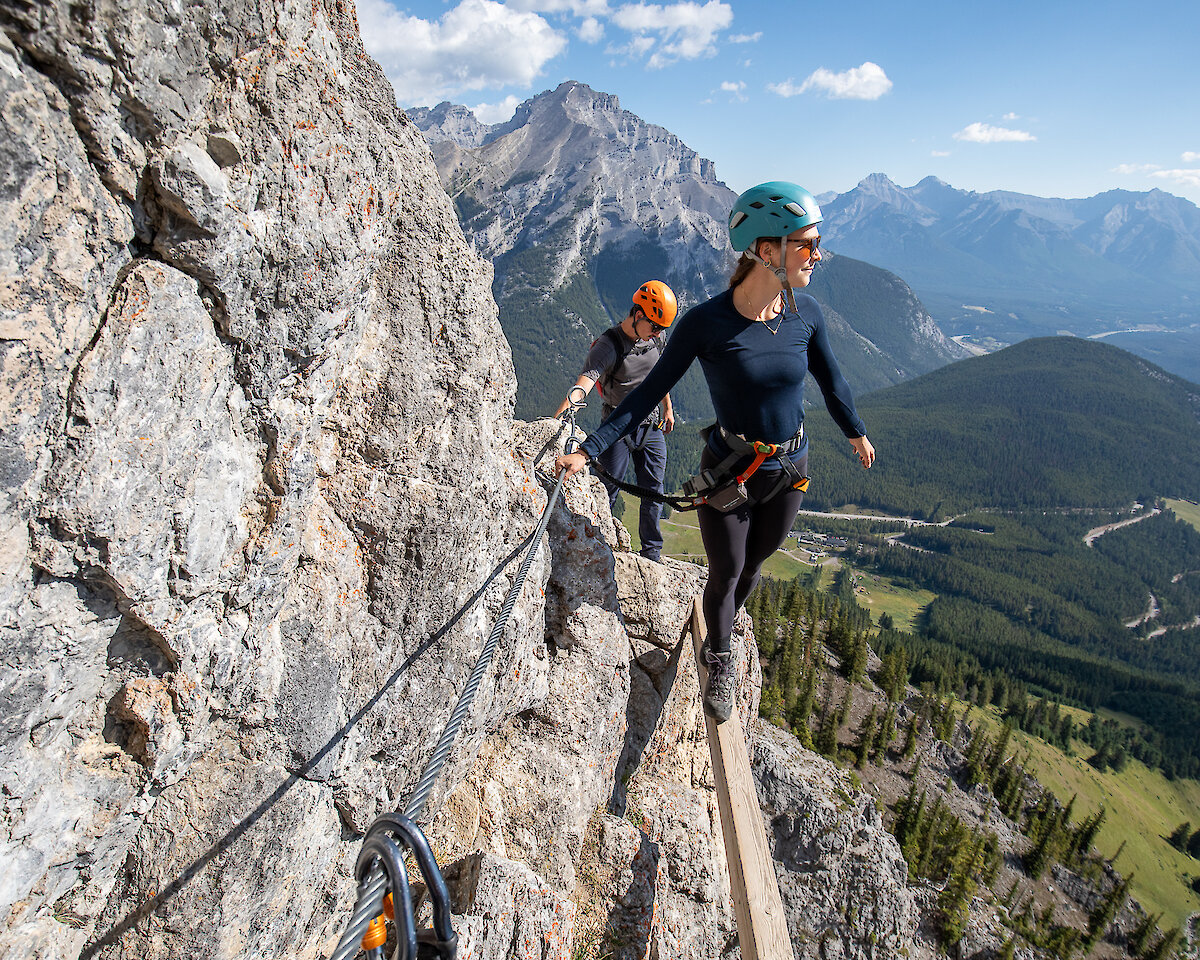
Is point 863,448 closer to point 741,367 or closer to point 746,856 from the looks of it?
point 741,367

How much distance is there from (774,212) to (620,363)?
414 centimetres

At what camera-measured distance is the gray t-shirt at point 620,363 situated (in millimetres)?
9375

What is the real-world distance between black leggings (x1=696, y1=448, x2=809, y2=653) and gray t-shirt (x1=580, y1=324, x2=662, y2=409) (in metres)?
2.96

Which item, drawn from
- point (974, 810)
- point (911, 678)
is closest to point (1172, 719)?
point (911, 678)

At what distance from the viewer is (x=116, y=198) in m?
3.21

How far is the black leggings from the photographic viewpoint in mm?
6746

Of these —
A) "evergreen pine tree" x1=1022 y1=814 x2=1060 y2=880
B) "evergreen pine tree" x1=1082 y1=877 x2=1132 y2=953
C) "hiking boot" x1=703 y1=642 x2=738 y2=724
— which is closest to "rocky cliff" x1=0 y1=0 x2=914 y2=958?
"hiking boot" x1=703 y1=642 x2=738 y2=724

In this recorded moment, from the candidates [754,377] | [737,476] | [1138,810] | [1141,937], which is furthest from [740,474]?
[1138,810]

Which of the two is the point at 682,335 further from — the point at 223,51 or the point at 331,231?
the point at 223,51

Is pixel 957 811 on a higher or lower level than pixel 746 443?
lower

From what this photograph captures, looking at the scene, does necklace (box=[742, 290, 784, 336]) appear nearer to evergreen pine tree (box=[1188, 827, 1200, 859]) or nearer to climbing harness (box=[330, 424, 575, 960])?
climbing harness (box=[330, 424, 575, 960])

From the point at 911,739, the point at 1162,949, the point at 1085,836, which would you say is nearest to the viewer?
the point at 911,739

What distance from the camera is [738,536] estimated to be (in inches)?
269

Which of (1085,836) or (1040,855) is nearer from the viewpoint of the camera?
(1040,855)
